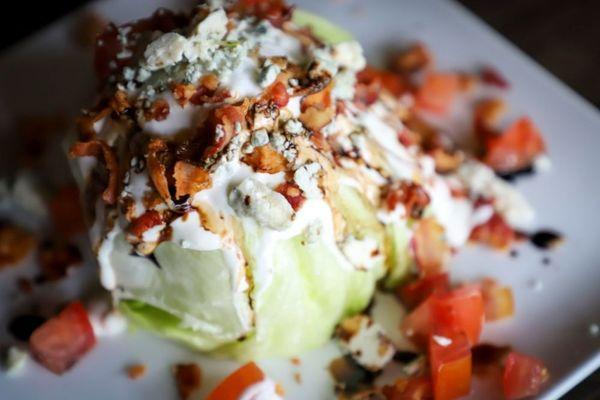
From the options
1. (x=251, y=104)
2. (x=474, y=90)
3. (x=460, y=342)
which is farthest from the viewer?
(x=474, y=90)

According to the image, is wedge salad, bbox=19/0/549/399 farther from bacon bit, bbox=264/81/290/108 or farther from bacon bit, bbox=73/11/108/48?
bacon bit, bbox=73/11/108/48

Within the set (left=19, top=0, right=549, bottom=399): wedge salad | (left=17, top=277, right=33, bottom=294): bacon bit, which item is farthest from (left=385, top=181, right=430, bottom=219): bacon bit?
(left=17, top=277, right=33, bottom=294): bacon bit

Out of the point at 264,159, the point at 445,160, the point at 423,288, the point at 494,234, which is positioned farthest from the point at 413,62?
the point at 264,159

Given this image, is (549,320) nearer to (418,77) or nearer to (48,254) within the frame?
(418,77)

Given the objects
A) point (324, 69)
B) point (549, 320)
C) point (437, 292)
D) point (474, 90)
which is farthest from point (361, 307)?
point (474, 90)

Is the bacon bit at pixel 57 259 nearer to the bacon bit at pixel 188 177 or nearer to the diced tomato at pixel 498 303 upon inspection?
the bacon bit at pixel 188 177
